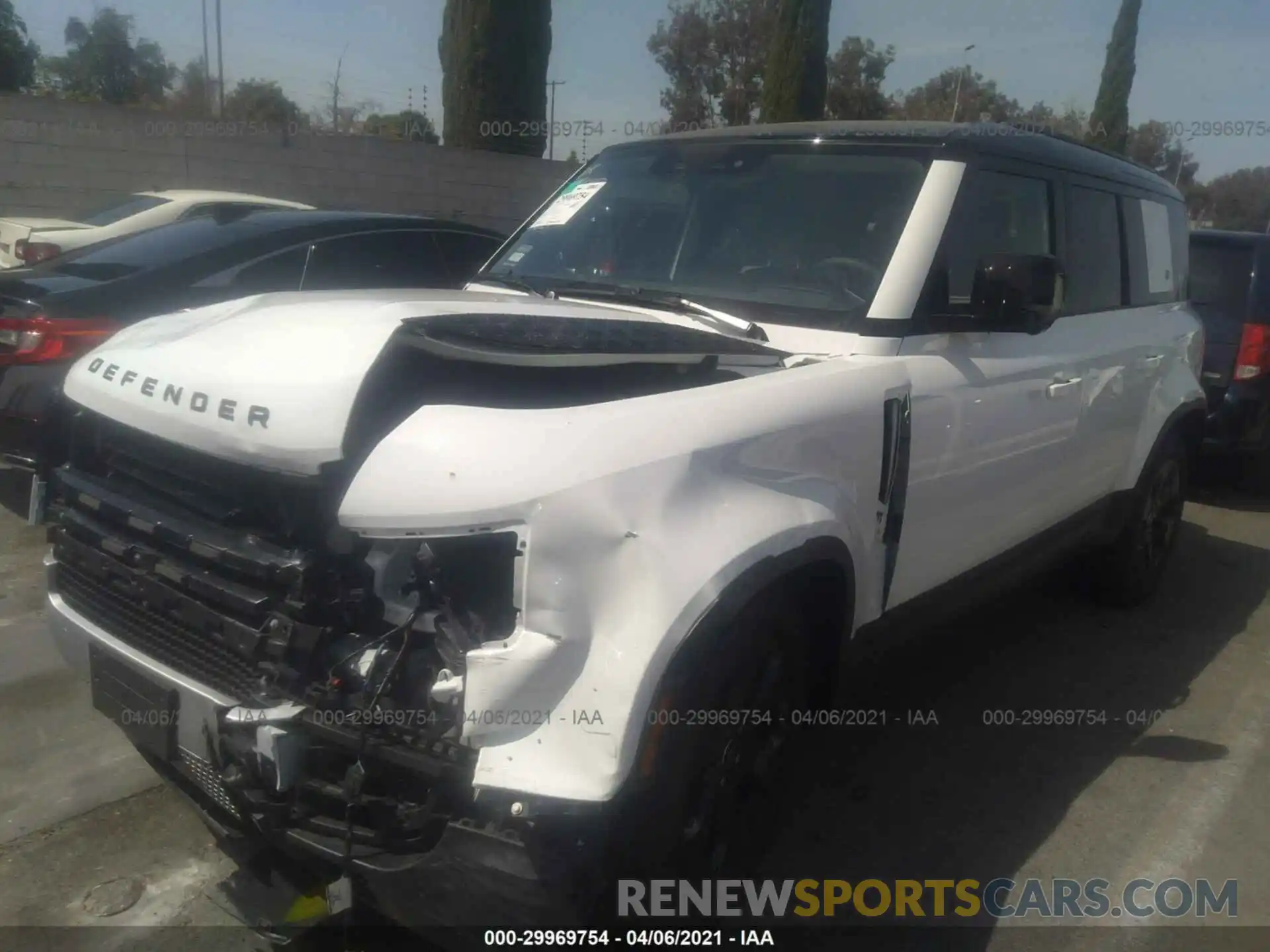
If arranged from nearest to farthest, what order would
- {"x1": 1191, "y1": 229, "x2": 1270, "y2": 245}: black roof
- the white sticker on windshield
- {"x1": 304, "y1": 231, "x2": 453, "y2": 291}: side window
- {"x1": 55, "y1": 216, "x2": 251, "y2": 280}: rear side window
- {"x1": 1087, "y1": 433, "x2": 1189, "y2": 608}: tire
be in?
the white sticker on windshield < {"x1": 1087, "y1": 433, "x2": 1189, "y2": 608}: tire < {"x1": 55, "y1": 216, "x2": 251, "y2": 280}: rear side window < {"x1": 304, "y1": 231, "x2": 453, "y2": 291}: side window < {"x1": 1191, "y1": 229, "x2": 1270, "y2": 245}: black roof

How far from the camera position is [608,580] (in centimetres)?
195

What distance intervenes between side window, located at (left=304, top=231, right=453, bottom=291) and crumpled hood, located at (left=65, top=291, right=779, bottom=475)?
2.86 metres

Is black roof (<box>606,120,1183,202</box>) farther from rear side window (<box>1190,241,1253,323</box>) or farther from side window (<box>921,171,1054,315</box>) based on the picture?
rear side window (<box>1190,241,1253,323</box>)

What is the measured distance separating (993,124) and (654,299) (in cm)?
152

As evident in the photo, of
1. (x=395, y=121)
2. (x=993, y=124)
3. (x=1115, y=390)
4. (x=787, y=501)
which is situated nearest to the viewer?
(x=787, y=501)

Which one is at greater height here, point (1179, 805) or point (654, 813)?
point (654, 813)

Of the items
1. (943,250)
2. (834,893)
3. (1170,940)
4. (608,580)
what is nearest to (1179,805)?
(1170,940)

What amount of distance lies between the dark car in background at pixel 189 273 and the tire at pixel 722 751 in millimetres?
2843

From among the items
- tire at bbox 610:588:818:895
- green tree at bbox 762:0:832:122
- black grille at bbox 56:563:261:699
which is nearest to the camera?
tire at bbox 610:588:818:895

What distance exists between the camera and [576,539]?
1921 mm

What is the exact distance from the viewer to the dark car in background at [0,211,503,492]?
15.1 feet

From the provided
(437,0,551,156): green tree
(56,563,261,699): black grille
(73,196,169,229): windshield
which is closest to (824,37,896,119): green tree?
(437,0,551,156): green tree

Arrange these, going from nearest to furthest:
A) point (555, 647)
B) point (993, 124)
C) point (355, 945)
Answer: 1. point (555, 647)
2. point (355, 945)
3. point (993, 124)

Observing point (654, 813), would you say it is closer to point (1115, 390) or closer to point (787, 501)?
point (787, 501)
